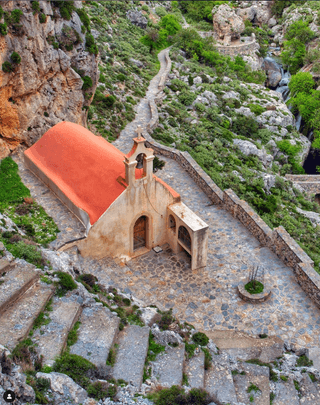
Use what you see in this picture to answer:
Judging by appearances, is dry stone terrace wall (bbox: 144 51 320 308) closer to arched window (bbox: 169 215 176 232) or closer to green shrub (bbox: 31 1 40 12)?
arched window (bbox: 169 215 176 232)

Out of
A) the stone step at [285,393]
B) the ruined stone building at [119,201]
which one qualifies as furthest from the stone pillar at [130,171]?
the stone step at [285,393]

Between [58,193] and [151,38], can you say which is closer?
[58,193]

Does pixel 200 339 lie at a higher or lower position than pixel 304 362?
higher

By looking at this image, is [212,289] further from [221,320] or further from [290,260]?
[290,260]

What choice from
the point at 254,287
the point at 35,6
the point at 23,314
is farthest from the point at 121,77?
the point at 23,314

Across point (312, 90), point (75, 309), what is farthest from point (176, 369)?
point (312, 90)

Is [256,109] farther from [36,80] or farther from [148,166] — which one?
[148,166]
